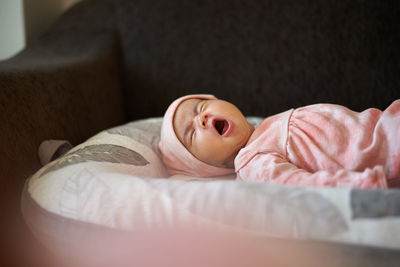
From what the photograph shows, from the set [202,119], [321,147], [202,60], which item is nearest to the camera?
[321,147]

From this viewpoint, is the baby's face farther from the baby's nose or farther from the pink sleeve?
the pink sleeve

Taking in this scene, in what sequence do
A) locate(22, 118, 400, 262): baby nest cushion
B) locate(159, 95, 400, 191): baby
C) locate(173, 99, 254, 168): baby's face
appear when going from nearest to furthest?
locate(22, 118, 400, 262): baby nest cushion → locate(159, 95, 400, 191): baby → locate(173, 99, 254, 168): baby's face

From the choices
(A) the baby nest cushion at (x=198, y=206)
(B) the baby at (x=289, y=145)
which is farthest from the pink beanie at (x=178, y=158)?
(A) the baby nest cushion at (x=198, y=206)

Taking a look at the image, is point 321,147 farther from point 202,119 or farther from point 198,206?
point 198,206

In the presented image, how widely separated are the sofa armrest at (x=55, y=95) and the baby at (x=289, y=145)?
0.31m

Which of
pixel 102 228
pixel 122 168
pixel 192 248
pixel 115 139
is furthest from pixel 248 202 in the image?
pixel 115 139

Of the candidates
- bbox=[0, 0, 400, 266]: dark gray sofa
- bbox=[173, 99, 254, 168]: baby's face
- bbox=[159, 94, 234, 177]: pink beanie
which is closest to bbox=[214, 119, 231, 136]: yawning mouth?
bbox=[173, 99, 254, 168]: baby's face

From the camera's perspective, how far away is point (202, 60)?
1.51 meters

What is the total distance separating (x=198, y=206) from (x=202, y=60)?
90 cm

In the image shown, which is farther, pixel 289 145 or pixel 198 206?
pixel 289 145

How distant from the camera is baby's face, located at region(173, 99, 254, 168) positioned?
109cm

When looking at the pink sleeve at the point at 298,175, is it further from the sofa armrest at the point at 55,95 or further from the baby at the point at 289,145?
the sofa armrest at the point at 55,95

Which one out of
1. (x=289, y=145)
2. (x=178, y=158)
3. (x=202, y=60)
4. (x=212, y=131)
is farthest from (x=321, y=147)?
(x=202, y=60)

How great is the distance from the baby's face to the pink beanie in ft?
0.05
